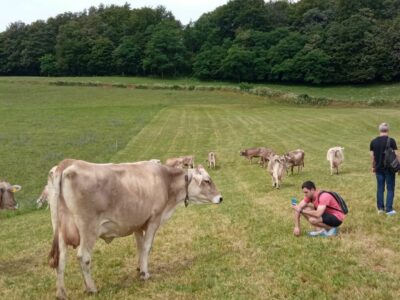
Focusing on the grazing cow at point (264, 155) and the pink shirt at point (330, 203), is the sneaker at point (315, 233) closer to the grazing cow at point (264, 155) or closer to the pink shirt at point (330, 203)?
the pink shirt at point (330, 203)

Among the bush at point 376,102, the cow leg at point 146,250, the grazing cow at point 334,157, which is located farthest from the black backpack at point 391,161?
the bush at point 376,102

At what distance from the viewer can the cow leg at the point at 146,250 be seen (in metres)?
9.41

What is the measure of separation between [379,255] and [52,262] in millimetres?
6487

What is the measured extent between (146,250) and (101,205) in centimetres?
150

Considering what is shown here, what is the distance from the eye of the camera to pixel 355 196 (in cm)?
1650

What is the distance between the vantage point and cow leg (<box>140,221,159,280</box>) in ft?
30.9

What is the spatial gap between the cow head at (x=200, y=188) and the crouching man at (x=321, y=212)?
7.37 ft

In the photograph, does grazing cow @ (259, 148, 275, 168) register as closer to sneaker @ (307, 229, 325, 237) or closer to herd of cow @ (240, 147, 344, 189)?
herd of cow @ (240, 147, 344, 189)

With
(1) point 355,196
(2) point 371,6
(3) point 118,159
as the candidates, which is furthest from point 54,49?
(1) point 355,196

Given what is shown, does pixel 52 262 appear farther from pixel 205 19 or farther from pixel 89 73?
pixel 205 19

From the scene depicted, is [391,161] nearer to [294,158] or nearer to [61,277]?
[61,277]

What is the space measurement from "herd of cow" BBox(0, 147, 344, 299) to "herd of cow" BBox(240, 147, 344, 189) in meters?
10.2

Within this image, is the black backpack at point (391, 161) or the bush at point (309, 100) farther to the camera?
the bush at point (309, 100)

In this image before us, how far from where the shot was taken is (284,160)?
22422 mm
